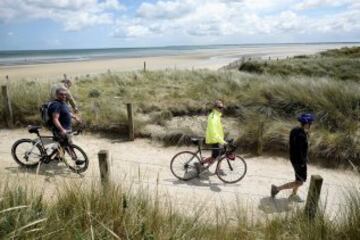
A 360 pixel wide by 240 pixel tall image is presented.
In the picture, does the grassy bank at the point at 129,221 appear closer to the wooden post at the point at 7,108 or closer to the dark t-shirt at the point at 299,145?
the dark t-shirt at the point at 299,145

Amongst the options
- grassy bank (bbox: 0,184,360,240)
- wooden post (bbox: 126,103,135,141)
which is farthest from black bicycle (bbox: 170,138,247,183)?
grassy bank (bbox: 0,184,360,240)

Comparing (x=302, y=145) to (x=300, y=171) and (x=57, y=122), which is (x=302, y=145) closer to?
(x=300, y=171)

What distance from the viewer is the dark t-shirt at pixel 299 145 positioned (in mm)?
6527

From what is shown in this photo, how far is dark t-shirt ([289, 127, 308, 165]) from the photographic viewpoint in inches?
257

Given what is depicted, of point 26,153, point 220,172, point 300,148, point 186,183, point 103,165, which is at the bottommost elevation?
point 186,183

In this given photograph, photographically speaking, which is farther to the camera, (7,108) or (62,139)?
(7,108)

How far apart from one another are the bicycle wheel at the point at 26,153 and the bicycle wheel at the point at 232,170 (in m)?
3.87

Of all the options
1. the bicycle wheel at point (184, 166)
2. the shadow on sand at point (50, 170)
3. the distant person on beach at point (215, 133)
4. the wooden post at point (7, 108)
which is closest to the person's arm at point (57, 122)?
the shadow on sand at point (50, 170)

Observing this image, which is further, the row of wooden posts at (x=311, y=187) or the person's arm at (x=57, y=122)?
the person's arm at (x=57, y=122)

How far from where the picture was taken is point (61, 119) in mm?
7816

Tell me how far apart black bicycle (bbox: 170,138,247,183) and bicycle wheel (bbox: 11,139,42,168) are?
292 centimetres

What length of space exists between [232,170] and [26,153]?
14.5ft

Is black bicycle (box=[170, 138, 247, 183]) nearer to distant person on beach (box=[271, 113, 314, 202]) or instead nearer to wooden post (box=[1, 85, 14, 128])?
distant person on beach (box=[271, 113, 314, 202])

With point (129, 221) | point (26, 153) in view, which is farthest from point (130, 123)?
point (129, 221)
